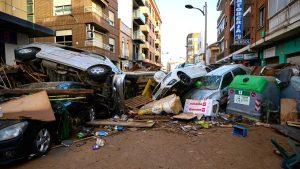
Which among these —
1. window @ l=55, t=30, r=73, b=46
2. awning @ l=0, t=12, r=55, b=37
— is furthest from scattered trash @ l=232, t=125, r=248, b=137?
window @ l=55, t=30, r=73, b=46

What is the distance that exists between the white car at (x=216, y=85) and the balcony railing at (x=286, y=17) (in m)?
3.52

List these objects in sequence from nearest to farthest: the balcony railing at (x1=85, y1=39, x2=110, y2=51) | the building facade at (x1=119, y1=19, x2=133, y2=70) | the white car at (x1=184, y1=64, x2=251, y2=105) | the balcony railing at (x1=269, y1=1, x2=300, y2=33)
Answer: the white car at (x1=184, y1=64, x2=251, y2=105), the balcony railing at (x1=269, y1=1, x2=300, y2=33), the balcony railing at (x1=85, y1=39, x2=110, y2=51), the building facade at (x1=119, y1=19, x2=133, y2=70)

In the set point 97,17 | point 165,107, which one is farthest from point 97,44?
point 165,107

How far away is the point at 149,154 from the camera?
5703 millimetres

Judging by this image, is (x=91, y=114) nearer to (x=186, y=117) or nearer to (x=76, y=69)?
(x=76, y=69)

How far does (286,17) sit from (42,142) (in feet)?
43.7

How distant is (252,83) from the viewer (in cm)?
913

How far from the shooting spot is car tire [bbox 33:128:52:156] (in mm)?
5430

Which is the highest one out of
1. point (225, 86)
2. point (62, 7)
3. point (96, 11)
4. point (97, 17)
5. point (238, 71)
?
point (62, 7)

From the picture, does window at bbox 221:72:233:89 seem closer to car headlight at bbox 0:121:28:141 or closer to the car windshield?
the car windshield

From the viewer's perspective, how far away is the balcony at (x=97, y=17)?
94.3 ft

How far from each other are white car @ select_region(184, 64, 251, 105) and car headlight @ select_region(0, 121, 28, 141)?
739 cm

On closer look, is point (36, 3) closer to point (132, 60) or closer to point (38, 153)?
point (132, 60)

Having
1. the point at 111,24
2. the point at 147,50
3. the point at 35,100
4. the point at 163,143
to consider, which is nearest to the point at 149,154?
the point at 163,143
